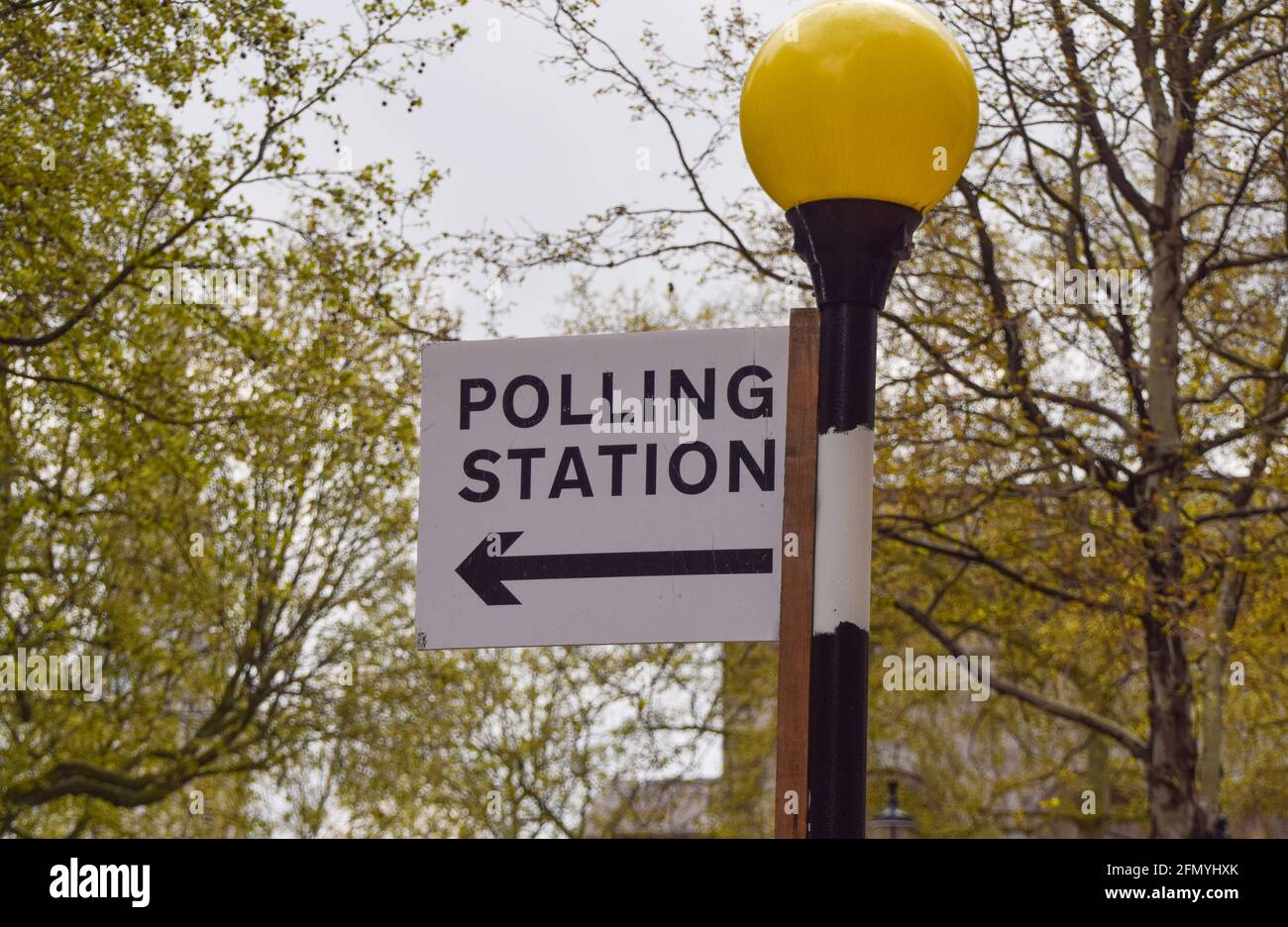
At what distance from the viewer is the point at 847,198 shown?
11.4ft

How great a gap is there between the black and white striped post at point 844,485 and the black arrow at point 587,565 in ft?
0.45

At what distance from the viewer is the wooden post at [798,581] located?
3137 millimetres

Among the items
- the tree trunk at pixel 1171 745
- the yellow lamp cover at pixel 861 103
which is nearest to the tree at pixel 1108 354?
the tree trunk at pixel 1171 745

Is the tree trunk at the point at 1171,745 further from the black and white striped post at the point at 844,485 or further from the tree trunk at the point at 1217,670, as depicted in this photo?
the black and white striped post at the point at 844,485

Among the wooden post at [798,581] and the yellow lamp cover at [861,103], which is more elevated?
the yellow lamp cover at [861,103]

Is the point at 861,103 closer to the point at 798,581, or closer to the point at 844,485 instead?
the point at 844,485

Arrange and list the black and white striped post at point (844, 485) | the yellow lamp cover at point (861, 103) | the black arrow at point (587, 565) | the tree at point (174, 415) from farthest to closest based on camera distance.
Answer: the tree at point (174, 415) → the yellow lamp cover at point (861, 103) → the black arrow at point (587, 565) → the black and white striped post at point (844, 485)

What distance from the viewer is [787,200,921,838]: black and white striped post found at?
313 cm

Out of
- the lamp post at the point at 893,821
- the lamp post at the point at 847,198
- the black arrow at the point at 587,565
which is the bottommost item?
the lamp post at the point at 893,821

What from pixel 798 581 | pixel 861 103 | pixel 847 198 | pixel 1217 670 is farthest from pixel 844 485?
pixel 1217 670

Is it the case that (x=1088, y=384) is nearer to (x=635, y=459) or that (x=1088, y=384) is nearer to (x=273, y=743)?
(x=273, y=743)

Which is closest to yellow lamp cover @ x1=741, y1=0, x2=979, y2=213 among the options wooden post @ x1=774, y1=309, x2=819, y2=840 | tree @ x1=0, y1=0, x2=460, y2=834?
wooden post @ x1=774, y1=309, x2=819, y2=840

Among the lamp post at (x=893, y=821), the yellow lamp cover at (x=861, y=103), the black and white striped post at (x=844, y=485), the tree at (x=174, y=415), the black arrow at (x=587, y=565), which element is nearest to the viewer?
the black and white striped post at (x=844, y=485)
